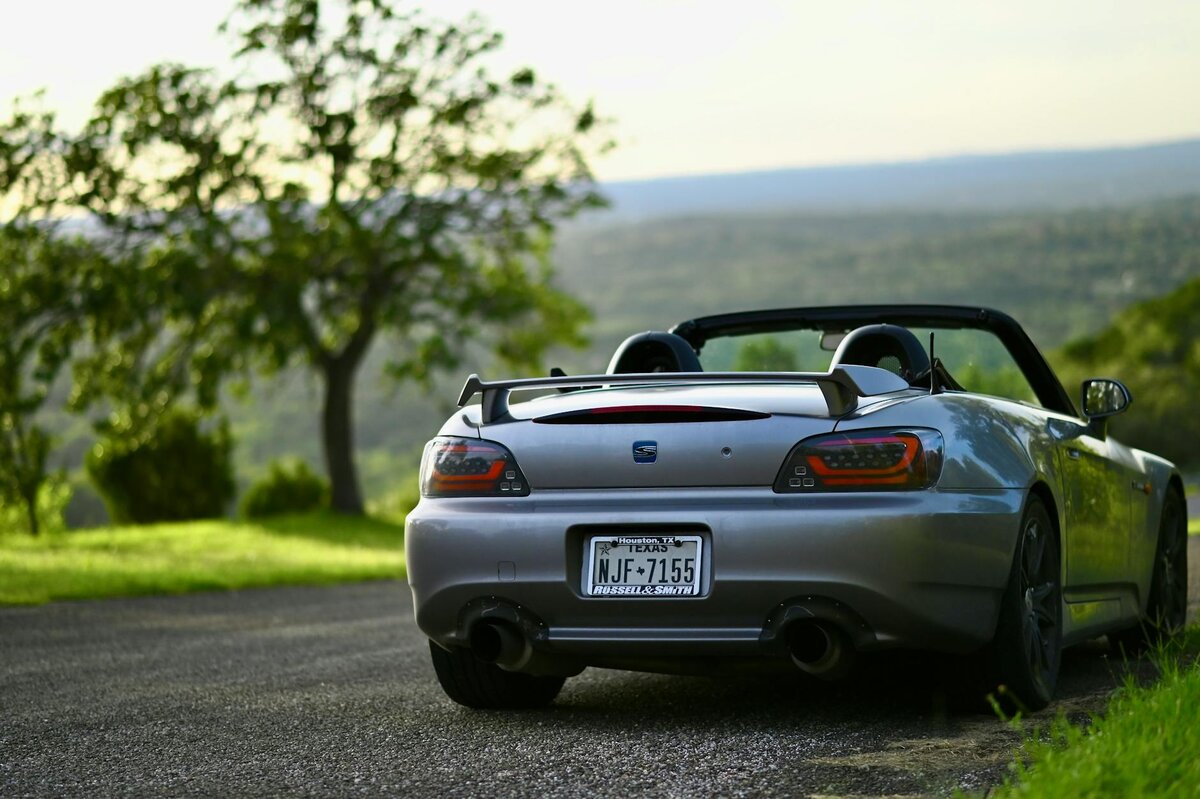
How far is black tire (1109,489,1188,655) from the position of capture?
705 cm

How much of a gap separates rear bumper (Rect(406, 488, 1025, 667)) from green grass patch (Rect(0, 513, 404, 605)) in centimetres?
866

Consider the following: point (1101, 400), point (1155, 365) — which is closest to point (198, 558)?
point (1101, 400)

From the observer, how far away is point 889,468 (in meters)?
4.82

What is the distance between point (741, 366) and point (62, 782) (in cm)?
325

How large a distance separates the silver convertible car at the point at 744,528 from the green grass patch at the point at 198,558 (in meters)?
8.50

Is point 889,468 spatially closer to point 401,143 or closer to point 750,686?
point 750,686

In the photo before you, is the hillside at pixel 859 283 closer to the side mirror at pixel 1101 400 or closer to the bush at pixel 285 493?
the bush at pixel 285 493

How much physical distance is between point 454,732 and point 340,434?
106ft

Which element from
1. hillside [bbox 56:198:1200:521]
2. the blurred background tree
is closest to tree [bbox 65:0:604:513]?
the blurred background tree

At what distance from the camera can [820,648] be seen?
16.2ft

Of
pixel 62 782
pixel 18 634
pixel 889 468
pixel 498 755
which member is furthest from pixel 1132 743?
pixel 18 634

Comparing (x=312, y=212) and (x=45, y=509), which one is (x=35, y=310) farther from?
(x=45, y=509)

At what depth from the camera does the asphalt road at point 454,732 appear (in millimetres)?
4320

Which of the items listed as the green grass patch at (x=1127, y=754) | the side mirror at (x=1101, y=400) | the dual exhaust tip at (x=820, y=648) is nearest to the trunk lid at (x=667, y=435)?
the dual exhaust tip at (x=820, y=648)
